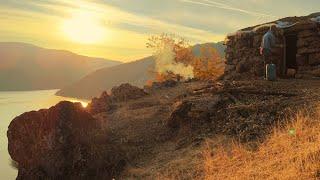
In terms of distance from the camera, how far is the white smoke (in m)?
65.3

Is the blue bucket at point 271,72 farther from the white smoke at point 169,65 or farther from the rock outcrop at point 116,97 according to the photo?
the white smoke at point 169,65

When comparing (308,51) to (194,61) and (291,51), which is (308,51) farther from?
(194,61)

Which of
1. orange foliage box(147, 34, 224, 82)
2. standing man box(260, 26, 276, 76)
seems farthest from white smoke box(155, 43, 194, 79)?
standing man box(260, 26, 276, 76)

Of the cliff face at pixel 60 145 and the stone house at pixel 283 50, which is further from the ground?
the stone house at pixel 283 50

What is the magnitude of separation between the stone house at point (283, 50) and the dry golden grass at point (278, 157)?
926 centimetres

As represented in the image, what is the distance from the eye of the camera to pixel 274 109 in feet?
49.0

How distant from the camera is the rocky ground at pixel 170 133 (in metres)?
14.0

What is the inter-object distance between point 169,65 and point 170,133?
168 ft

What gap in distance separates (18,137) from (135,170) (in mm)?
5027

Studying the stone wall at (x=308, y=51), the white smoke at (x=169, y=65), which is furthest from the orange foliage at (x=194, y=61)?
the stone wall at (x=308, y=51)

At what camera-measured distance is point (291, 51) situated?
24.5 metres

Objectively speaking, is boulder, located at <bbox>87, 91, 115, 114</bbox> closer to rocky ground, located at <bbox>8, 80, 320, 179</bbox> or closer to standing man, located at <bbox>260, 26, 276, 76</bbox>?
rocky ground, located at <bbox>8, 80, 320, 179</bbox>

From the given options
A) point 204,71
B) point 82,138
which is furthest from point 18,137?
point 204,71

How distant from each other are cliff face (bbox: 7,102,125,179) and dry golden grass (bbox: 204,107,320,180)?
13.6 feet
